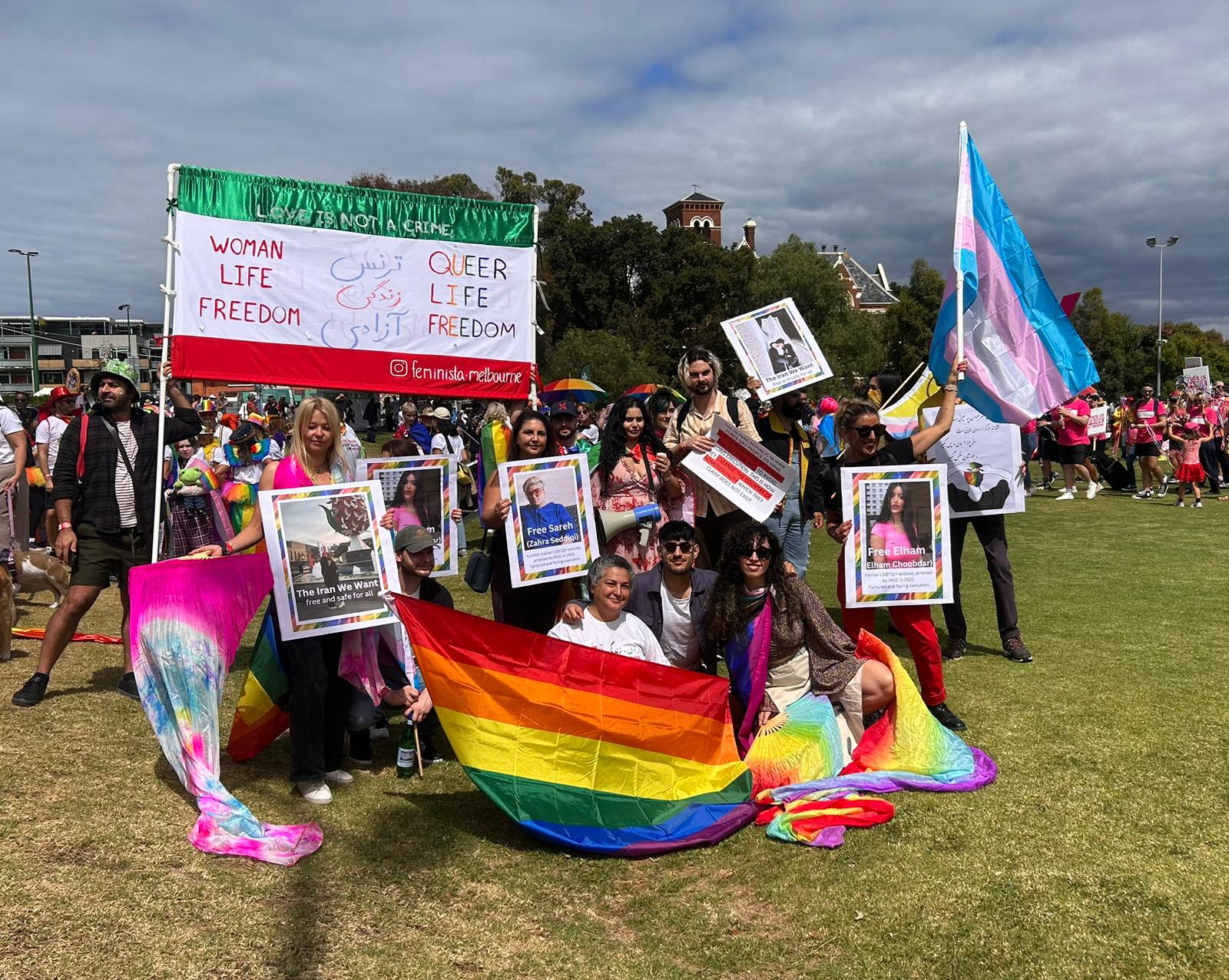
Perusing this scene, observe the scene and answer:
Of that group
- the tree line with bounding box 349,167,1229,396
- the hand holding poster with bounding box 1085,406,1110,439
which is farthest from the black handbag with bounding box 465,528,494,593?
the tree line with bounding box 349,167,1229,396

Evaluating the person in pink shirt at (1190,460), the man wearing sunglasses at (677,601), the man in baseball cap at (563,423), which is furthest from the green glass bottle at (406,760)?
the person in pink shirt at (1190,460)

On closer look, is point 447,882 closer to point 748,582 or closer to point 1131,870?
point 748,582

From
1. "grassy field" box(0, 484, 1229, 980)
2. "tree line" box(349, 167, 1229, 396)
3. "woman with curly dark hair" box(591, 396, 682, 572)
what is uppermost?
"tree line" box(349, 167, 1229, 396)

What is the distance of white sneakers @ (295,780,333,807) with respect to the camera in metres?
4.66

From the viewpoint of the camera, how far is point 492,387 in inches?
258

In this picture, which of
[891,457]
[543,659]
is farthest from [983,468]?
[543,659]

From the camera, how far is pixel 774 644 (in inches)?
200

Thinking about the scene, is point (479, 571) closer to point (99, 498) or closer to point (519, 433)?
point (519, 433)

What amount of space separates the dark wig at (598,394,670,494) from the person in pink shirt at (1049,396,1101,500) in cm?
1355

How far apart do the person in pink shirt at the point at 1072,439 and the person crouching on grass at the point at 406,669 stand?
14844 millimetres

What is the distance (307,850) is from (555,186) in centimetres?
5693

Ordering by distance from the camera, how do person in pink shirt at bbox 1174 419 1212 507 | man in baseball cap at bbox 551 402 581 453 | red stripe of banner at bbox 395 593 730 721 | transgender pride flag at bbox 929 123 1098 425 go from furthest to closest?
1. person in pink shirt at bbox 1174 419 1212 507
2. transgender pride flag at bbox 929 123 1098 425
3. man in baseball cap at bbox 551 402 581 453
4. red stripe of banner at bbox 395 593 730 721

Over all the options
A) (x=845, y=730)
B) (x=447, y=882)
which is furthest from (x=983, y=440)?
(x=447, y=882)

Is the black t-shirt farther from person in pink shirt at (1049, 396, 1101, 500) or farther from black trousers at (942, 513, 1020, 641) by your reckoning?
person in pink shirt at (1049, 396, 1101, 500)
